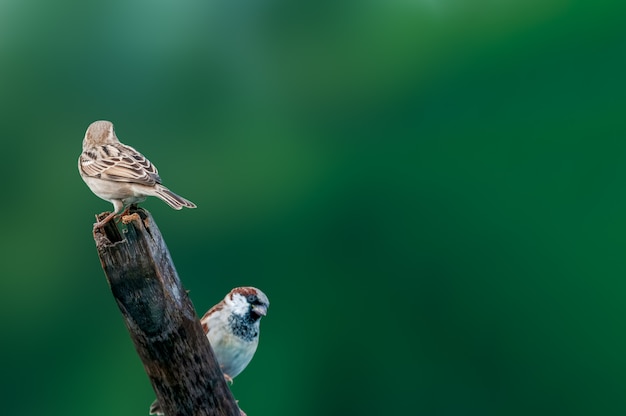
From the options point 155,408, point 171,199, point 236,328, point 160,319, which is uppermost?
point 171,199

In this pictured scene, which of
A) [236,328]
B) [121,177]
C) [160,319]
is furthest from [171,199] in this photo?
[236,328]

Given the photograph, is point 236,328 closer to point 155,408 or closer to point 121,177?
point 155,408

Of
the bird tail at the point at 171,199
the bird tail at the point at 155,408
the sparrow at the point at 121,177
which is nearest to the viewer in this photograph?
the bird tail at the point at 171,199

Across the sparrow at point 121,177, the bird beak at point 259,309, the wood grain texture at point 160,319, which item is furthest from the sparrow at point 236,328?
the sparrow at point 121,177

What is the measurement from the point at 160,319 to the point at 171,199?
408 millimetres

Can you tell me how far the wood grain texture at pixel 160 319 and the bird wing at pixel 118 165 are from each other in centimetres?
19

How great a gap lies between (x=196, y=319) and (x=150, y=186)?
49cm

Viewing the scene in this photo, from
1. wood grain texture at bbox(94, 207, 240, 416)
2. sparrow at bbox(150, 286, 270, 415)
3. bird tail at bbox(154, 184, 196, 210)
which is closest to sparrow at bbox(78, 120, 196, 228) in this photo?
bird tail at bbox(154, 184, 196, 210)

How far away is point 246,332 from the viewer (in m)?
2.97

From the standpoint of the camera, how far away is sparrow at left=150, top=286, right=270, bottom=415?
2.94 m

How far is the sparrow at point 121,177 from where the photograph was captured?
2.30 metres

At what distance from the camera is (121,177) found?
2.35 meters

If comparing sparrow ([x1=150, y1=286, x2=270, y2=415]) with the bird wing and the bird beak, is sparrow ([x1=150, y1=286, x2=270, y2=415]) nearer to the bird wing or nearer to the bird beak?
the bird beak

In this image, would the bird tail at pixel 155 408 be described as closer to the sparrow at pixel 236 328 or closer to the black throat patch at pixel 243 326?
the sparrow at pixel 236 328
